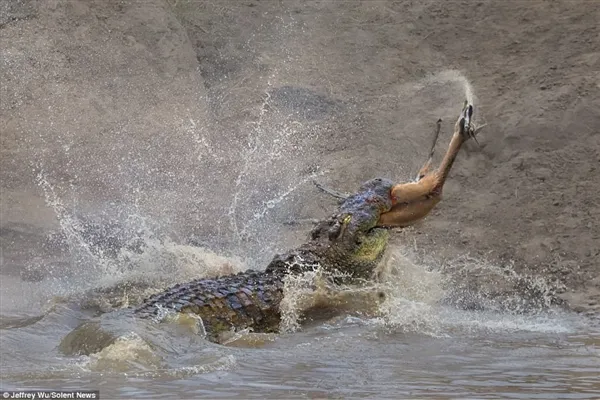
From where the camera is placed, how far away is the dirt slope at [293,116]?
8.16 meters

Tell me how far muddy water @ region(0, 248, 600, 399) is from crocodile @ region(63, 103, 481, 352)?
0.17 m

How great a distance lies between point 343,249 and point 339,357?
1.62m

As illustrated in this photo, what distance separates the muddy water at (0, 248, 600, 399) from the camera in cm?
402

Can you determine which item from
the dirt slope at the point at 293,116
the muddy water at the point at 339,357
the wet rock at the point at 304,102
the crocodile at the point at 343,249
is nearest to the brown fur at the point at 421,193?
the crocodile at the point at 343,249

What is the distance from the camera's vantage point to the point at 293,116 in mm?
10016

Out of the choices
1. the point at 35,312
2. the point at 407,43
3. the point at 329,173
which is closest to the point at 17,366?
the point at 35,312

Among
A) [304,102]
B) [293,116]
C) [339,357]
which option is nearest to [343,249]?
[339,357]

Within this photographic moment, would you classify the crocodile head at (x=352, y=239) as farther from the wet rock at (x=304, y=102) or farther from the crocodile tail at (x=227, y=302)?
the wet rock at (x=304, y=102)

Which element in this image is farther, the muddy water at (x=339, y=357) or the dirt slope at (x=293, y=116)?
the dirt slope at (x=293, y=116)

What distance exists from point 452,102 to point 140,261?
14.3ft

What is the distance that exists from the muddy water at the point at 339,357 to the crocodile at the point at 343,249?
0.17 m

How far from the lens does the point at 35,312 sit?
6.20 meters

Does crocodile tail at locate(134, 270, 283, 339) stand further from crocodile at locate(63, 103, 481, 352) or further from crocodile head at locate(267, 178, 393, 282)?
crocodile head at locate(267, 178, 393, 282)

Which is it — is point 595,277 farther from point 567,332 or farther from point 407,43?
point 407,43
